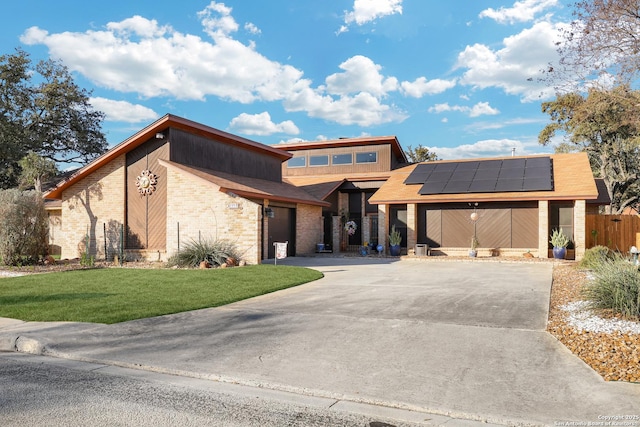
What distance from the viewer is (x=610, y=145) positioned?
3666 cm

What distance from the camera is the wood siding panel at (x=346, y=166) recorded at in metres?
28.6

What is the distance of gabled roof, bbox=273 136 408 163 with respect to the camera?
28375 millimetres

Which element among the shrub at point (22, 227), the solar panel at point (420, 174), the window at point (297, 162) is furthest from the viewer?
the window at point (297, 162)

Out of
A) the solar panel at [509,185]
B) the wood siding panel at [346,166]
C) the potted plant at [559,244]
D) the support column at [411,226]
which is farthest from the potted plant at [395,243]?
the potted plant at [559,244]

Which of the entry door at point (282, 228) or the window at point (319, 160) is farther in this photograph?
the window at point (319, 160)

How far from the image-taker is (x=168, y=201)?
18.6 metres

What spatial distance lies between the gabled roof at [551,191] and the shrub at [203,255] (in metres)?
9.17

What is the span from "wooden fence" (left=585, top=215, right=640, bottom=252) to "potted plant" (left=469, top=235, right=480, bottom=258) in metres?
5.19

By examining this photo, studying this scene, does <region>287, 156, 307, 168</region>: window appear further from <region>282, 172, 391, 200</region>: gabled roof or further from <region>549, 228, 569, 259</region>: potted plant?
<region>549, 228, 569, 259</region>: potted plant

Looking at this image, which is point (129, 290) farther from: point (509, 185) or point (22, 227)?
point (509, 185)

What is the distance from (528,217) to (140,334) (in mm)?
19242

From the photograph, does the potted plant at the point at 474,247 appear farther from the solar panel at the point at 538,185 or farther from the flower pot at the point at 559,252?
the flower pot at the point at 559,252

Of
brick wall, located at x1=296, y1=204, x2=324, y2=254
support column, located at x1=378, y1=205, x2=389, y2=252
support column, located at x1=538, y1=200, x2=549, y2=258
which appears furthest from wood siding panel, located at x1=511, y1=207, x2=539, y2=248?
brick wall, located at x1=296, y1=204, x2=324, y2=254

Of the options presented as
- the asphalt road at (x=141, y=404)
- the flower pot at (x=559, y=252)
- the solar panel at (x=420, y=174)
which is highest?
the solar panel at (x=420, y=174)
